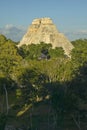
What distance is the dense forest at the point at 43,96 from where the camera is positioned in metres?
34.2

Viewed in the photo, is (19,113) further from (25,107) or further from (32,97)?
(32,97)

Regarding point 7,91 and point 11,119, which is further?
point 7,91

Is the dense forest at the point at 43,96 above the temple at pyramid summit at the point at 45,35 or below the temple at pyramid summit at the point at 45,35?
below

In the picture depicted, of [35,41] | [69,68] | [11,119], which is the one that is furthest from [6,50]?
[35,41]

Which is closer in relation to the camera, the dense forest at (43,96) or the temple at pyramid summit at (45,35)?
the dense forest at (43,96)

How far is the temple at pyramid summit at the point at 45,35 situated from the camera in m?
99.3

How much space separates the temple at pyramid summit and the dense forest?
151 ft

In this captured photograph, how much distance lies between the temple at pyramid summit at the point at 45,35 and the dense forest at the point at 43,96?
4608cm

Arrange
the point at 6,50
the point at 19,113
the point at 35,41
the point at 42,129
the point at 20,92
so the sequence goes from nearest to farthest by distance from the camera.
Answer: the point at 42,129 < the point at 20,92 < the point at 19,113 < the point at 6,50 < the point at 35,41

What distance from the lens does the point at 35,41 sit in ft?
340

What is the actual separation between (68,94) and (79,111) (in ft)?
6.57

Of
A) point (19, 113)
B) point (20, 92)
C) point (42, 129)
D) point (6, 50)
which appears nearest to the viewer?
point (42, 129)

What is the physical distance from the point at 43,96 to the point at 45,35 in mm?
64346

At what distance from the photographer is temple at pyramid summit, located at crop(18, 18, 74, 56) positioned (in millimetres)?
99312
